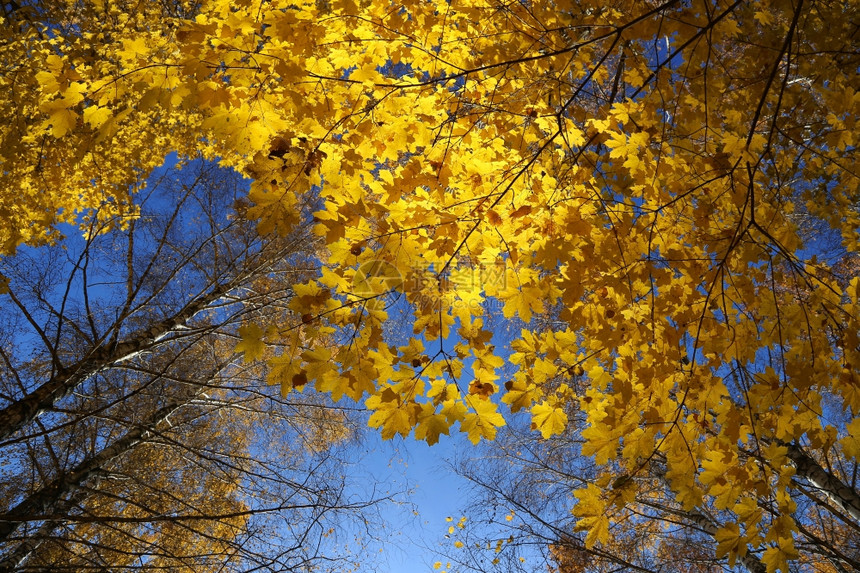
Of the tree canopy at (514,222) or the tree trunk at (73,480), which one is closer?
the tree canopy at (514,222)

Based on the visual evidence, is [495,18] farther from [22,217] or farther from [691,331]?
[22,217]

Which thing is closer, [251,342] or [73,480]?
[251,342]

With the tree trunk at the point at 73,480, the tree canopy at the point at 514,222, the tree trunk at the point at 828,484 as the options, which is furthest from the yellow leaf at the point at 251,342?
the tree trunk at the point at 828,484

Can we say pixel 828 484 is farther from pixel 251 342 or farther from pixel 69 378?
pixel 69 378

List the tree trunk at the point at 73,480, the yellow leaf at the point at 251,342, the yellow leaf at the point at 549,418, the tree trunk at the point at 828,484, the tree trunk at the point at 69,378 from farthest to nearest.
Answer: the tree trunk at the point at 828,484 < the tree trunk at the point at 73,480 < the tree trunk at the point at 69,378 < the yellow leaf at the point at 549,418 < the yellow leaf at the point at 251,342

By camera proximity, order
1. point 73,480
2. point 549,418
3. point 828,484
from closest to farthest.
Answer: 1. point 549,418
2. point 73,480
3. point 828,484

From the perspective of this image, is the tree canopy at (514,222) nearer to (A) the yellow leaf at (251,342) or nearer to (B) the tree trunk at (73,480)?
(A) the yellow leaf at (251,342)

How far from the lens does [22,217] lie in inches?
161

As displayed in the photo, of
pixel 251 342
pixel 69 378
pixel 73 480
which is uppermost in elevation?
pixel 69 378

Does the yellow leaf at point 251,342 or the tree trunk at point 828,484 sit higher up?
the tree trunk at point 828,484

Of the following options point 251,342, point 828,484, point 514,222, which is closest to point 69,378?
point 251,342

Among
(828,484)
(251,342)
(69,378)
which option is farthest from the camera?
(828,484)

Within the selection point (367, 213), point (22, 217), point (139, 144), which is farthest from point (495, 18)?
point (22, 217)

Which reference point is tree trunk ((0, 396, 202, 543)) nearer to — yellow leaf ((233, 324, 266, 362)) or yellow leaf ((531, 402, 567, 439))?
yellow leaf ((233, 324, 266, 362))
